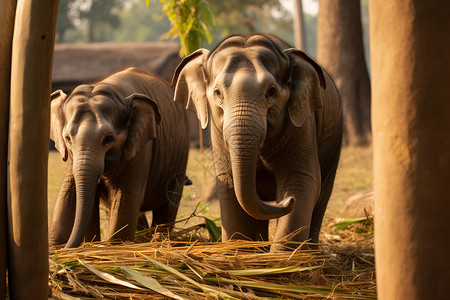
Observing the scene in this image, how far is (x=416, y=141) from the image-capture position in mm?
2441

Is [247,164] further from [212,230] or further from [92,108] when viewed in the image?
[212,230]

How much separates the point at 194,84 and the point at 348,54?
900cm

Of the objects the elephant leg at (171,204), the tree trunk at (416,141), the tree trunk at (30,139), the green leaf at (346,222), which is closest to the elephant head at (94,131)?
the elephant leg at (171,204)

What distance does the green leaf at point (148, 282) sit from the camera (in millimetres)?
3355

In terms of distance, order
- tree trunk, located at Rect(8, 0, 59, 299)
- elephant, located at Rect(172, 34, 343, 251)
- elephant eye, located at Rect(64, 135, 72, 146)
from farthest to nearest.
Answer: elephant eye, located at Rect(64, 135, 72, 146), elephant, located at Rect(172, 34, 343, 251), tree trunk, located at Rect(8, 0, 59, 299)

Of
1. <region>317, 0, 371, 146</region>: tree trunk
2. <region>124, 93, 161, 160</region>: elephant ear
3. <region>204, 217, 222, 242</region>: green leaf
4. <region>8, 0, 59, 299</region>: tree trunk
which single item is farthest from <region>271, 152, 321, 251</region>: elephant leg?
<region>317, 0, 371, 146</region>: tree trunk

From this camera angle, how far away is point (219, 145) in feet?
14.9

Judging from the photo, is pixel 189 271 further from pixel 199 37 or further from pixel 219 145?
pixel 199 37

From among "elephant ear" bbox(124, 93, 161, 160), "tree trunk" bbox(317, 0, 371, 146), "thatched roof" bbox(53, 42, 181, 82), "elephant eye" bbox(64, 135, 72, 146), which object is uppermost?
"thatched roof" bbox(53, 42, 181, 82)

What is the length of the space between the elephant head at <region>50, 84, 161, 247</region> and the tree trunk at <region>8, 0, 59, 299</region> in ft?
4.23

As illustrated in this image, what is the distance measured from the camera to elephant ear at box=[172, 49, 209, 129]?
4449 mm

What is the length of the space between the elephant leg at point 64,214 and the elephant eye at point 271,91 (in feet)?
4.94

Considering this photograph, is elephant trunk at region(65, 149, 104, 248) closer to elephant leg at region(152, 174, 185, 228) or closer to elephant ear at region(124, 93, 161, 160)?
elephant ear at region(124, 93, 161, 160)

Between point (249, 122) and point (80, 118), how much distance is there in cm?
133
